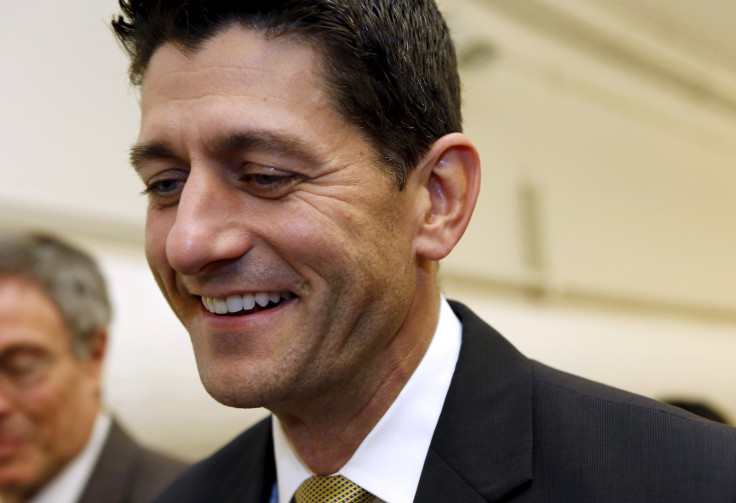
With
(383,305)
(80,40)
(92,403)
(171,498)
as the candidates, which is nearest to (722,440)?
(383,305)

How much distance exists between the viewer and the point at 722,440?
0.95 meters

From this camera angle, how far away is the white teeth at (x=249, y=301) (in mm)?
1058

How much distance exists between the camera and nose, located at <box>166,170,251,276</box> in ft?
3.26

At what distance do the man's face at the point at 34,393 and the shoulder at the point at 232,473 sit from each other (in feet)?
2.52

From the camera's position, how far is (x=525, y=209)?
13.0 ft

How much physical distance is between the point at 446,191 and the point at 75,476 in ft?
4.96

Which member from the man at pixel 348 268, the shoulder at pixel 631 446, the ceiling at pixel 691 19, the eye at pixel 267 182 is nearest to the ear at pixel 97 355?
the man at pixel 348 268

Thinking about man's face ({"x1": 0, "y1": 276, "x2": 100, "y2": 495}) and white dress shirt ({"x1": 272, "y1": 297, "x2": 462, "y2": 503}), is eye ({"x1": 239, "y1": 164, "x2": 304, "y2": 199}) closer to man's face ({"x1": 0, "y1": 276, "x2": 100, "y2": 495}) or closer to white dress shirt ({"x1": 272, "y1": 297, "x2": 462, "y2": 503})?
white dress shirt ({"x1": 272, "y1": 297, "x2": 462, "y2": 503})

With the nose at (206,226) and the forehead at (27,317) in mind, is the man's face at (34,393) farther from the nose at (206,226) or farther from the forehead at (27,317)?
the nose at (206,226)

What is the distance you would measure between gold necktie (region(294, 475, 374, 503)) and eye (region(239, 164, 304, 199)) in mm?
470

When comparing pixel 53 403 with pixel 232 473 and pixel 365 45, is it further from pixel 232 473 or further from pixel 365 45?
pixel 365 45

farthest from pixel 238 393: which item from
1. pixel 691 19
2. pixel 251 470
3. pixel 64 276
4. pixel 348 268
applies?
pixel 691 19

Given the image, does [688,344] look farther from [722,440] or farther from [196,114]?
[196,114]

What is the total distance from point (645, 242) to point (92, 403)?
355 centimetres
